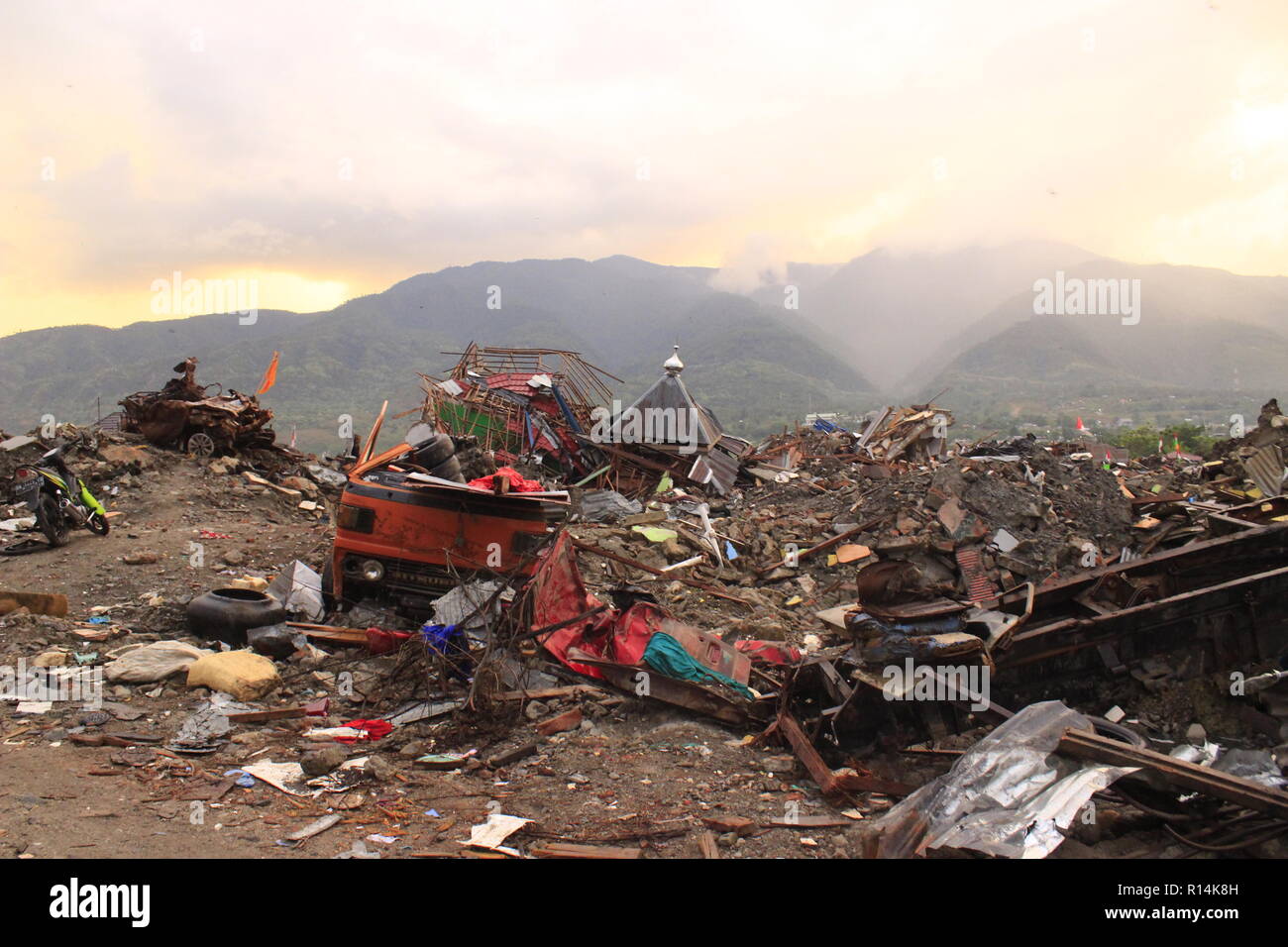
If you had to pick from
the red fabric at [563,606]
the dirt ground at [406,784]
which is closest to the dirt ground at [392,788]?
the dirt ground at [406,784]

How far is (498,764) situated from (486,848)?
1.12 metres

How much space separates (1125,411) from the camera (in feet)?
233

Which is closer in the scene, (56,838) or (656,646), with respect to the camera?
(56,838)

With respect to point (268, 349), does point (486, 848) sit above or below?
below

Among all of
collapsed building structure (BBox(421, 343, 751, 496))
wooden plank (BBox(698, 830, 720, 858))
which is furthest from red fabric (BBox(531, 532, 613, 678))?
collapsed building structure (BBox(421, 343, 751, 496))

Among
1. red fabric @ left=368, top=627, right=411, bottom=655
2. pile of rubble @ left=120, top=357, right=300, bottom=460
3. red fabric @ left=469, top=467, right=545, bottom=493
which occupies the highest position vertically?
pile of rubble @ left=120, top=357, right=300, bottom=460

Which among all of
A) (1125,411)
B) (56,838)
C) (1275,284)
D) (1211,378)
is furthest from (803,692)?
(1275,284)

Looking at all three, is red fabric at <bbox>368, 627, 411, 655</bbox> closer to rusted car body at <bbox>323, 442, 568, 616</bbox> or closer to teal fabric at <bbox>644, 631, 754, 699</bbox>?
rusted car body at <bbox>323, 442, 568, 616</bbox>

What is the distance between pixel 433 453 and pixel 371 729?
10.3 feet

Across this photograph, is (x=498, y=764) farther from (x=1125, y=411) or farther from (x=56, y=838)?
(x=1125, y=411)

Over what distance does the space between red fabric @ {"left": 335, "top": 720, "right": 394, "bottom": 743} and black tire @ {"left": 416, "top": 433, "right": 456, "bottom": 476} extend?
2929 millimetres

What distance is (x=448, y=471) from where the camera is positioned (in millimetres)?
7742

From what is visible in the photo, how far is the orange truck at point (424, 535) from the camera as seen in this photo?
6.92m

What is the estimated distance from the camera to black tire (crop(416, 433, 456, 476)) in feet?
25.2
